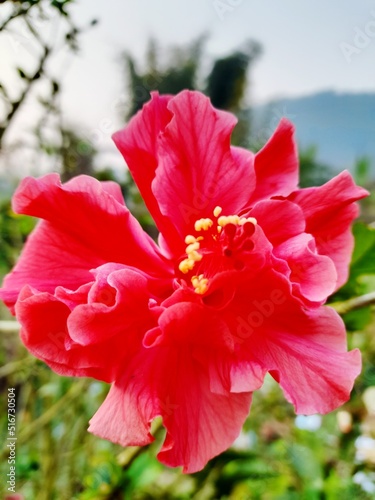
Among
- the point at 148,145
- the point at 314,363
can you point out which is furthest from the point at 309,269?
the point at 148,145

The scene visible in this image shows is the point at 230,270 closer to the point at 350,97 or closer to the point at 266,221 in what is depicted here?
the point at 266,221

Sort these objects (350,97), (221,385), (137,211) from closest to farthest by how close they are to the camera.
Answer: (221,385) < (137,211) < (350,97)

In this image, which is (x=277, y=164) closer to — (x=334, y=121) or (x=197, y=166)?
(x=197, y=166)

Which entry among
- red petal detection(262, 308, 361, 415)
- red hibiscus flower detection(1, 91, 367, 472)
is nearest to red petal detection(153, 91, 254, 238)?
red hibiscus flower detection(1, 91, 367, 472)

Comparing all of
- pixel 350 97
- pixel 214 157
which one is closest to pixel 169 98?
pixel 214 157

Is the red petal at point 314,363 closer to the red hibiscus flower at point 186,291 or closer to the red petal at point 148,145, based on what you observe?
the red hibiscus flower at point 186,291

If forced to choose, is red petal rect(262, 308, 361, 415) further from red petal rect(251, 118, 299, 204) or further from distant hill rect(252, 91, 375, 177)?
distant hill rect(252, 91, 375, 177)
